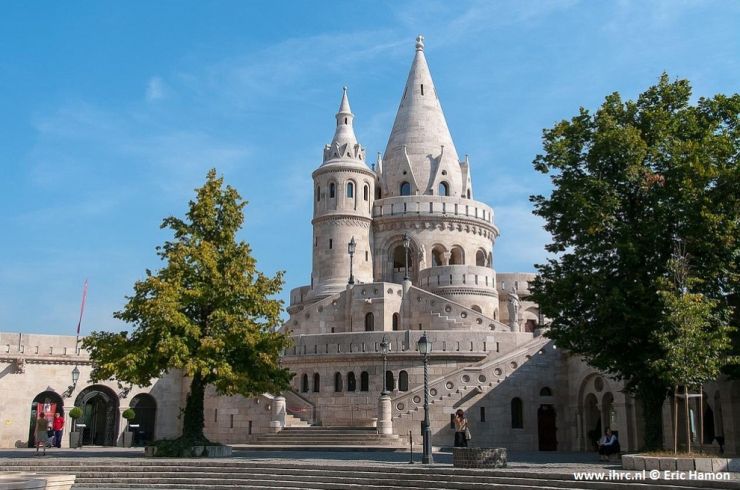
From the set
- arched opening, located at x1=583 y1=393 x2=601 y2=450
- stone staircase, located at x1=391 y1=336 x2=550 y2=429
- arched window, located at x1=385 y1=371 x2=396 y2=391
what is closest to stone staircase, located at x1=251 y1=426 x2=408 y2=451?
stone staircase, located at x1=391 y1=336 x2=550 y2=429

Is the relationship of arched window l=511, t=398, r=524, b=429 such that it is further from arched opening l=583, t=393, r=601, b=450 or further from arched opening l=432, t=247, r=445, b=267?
arched opening l=432, t=247, r=445, b=267

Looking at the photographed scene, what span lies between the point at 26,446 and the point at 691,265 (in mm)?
30326

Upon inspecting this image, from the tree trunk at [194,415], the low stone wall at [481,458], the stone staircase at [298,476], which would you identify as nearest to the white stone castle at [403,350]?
the tree trunk at [194,415]

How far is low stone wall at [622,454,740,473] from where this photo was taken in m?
16.9

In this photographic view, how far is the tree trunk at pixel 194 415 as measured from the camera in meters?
26.2

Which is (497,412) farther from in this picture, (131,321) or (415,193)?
(415,193)

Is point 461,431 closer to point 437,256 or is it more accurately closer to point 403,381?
point 403,381

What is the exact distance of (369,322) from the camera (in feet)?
154

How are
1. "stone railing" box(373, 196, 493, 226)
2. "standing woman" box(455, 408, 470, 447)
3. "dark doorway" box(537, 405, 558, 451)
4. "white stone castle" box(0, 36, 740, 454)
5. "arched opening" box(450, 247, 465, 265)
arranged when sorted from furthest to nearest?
"arched opening" box(450, 247, 465, 265) → "stone railing" box(373, 196, 493, 226) → "dark doorway" box(537, 405, 558, 451) → "white stone castle" box(0, 36, 740, 454) → "standing woman" box(455, 408, 470, 447)

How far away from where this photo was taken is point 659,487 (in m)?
15.8

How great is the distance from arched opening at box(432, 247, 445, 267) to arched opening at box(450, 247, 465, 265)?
37.9 inches

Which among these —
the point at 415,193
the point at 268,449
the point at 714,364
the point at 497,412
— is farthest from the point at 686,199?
the point at 415,193

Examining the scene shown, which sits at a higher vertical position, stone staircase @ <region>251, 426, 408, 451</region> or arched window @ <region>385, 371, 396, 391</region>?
arched window @ <region>385, 371, 396, 391</region>

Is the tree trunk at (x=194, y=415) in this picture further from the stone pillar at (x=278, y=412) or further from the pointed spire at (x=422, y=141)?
the pointed spire at (x=422, y=141)
